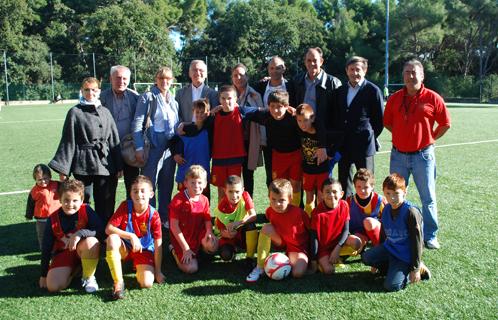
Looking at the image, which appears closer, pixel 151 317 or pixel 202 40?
pixel 151 317

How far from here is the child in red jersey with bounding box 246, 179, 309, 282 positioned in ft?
12.9

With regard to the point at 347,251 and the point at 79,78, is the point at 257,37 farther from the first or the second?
the point at 347,251

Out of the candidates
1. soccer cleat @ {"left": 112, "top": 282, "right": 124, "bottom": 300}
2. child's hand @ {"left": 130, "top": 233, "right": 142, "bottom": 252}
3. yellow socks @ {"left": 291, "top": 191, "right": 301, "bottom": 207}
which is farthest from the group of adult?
soccer cleat @ {"left": 112, "top": 282, "right": 124, "bottom": 300}

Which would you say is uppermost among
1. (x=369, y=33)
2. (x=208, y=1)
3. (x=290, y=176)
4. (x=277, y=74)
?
(x=208, y=1)

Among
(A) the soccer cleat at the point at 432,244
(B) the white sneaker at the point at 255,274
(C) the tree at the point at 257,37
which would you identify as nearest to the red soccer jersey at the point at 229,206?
(B) the white sneaker at the point at 255,274

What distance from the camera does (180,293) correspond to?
364 centimetres

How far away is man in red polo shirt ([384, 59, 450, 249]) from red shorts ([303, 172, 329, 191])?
822 mm

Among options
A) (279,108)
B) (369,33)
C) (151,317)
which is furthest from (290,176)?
(369,33)

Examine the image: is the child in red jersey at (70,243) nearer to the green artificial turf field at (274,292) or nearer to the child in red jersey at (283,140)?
the green artificial turf field at (274,292)

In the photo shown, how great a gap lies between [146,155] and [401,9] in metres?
44.6

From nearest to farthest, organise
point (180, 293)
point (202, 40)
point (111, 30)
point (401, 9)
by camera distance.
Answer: point (180, 293)
point (401, 9)
point (111, 30)
point (202, 40)

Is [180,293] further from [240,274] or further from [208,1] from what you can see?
[208,1]

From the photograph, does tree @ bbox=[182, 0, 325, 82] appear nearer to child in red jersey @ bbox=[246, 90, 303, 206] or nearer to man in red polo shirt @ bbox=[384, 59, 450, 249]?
child in red jersey @ bbox=[246, 90, 303, 206]

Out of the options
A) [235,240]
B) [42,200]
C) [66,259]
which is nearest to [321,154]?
[235,240]
